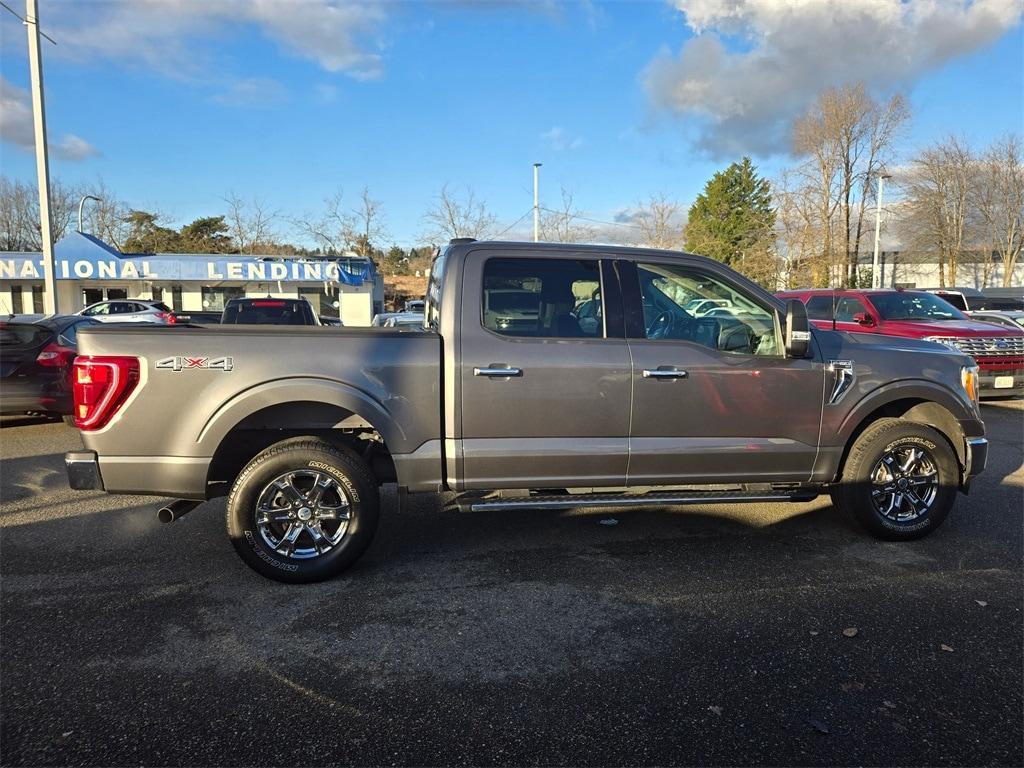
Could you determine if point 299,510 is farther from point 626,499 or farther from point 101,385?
point 626,499

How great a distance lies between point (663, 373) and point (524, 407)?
89 cm

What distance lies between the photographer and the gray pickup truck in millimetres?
3840

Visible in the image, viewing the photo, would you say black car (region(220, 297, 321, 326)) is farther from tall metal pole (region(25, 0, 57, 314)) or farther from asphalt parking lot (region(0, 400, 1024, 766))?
tall metal pole (region(25, 0, 57, 314))

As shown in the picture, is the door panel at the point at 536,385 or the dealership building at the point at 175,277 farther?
the dealership building at the point at 175,277

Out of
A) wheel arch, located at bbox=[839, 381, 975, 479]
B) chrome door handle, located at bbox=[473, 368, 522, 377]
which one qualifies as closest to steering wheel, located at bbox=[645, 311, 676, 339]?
chrome door handle, located at bbox=[473, 368, 522, 377]

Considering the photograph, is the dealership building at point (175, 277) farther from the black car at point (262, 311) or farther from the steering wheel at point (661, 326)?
the steering wheel at point (661, 326)

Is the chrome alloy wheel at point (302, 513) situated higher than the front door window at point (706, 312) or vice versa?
the front door window at point (706, 312)

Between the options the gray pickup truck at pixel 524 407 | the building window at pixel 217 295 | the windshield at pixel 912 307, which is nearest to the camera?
the gray pickup truck at pixel 524 407

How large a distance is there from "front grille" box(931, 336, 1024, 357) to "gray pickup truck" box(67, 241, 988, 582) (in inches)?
250

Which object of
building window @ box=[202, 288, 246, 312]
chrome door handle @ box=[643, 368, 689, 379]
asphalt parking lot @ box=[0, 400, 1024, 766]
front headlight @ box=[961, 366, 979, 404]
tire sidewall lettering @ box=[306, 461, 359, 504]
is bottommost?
asphalt parking lot @ box=[0, 400, 1024, 766]

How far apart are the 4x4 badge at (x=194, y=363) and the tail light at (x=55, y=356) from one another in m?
5.26

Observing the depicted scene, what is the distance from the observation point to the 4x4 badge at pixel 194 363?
376 cm

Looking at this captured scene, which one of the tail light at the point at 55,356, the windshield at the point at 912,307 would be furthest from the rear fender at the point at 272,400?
the windshield at the point at 912,307

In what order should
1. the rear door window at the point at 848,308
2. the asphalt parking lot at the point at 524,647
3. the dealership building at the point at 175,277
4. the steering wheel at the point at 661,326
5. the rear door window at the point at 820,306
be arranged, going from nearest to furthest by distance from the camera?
the asphalt parking lot at the point at 524,647, the steering wheel at the point at 661,326, the rear door window at the point at 848,308, the rear door window at the point at 820,306, the dealership building at the point at 175,277
